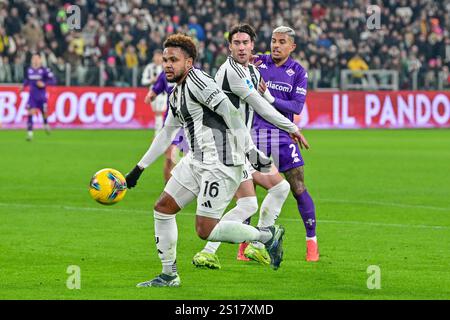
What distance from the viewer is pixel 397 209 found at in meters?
15.6

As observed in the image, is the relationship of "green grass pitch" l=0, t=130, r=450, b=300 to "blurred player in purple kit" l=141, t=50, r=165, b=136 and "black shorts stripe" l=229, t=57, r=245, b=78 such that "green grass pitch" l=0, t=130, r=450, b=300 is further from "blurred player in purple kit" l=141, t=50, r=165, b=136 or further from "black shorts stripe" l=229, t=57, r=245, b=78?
"blurred player in purple kit" l=141, t=50, r=165, b=136

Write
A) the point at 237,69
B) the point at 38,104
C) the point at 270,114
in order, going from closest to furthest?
1. the point at 270,114
2. the point at 237,69
3. the point at 38,104

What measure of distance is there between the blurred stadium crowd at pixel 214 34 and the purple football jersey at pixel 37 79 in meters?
1.72

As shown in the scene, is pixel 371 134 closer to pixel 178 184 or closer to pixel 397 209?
pixel 397 209

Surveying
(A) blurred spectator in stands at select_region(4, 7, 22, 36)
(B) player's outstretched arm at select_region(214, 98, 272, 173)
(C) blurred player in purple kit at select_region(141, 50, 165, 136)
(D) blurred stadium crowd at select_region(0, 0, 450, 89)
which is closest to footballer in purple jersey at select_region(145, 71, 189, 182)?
(B) player's outstretched arm at select_region(214, 98, 272, 173)

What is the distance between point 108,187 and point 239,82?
1.55 meters

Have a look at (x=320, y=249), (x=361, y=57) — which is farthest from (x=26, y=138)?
(x=320, y=249)

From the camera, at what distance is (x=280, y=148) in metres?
11.2

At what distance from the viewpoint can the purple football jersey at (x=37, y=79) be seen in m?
31.1

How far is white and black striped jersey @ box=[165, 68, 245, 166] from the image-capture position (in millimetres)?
8922

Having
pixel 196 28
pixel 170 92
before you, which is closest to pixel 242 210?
pixel 170 92

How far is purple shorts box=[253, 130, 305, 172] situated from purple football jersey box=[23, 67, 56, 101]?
2061cm

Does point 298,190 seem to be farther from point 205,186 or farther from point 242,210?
point 205,186
